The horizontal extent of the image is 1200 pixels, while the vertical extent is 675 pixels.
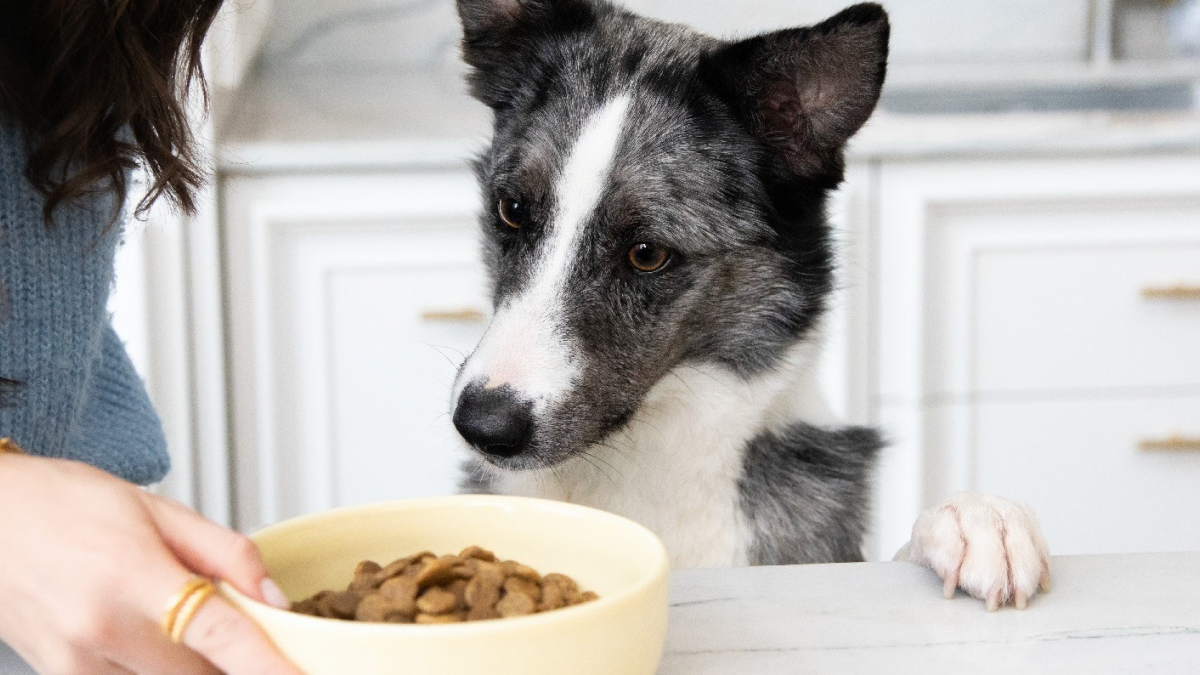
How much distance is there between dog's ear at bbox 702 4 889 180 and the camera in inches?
39.8

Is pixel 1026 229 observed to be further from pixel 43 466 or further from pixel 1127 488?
pixel 43 466

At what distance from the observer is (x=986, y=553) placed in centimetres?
67

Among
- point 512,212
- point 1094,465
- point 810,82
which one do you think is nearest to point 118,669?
point 512,212

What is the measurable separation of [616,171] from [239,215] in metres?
0.97

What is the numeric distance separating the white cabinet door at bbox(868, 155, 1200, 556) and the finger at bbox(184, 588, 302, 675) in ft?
5.17

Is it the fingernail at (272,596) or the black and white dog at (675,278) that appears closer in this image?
the fingernail at (272,596)

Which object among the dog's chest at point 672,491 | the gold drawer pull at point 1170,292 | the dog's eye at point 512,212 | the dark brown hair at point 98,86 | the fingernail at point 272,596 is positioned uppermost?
the dark brown hair at point 98,86

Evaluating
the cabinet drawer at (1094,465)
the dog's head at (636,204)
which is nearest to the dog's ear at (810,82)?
the dog's head at (636,204)

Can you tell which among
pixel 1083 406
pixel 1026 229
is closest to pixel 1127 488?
pixel 1083 406

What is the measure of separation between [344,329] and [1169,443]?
150cm

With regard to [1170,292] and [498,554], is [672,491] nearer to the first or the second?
[498,554]

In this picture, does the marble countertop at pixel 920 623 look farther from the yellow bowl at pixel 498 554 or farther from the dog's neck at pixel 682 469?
the dog's neck at pixel 682 469

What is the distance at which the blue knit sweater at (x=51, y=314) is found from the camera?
2.85 ft

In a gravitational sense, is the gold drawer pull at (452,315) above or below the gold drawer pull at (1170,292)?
below
